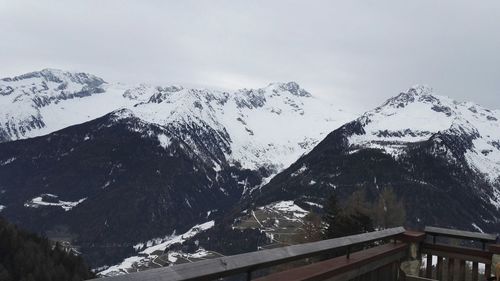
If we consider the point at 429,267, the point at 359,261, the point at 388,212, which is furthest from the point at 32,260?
the point at 359,261

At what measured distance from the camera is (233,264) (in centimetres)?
482

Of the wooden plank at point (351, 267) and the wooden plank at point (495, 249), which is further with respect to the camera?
the wooden plank at point (495, 249)

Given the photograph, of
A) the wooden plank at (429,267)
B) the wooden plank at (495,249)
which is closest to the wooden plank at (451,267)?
the wooden plank at (429,267)

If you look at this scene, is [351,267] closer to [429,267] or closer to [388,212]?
[429,267]

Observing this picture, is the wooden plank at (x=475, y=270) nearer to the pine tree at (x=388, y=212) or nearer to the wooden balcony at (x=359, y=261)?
the wooden balcony at (x=359, y=261)

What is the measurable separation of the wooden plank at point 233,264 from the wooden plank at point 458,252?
2877 mm

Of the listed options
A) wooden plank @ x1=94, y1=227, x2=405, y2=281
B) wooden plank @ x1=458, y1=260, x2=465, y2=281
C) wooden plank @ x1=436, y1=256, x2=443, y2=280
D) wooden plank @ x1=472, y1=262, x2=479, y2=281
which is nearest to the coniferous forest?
wooden plank @ x1=436, y1=256, x2=443, y2=280

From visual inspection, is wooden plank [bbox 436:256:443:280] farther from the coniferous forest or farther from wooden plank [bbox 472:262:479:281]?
the coniferous forest

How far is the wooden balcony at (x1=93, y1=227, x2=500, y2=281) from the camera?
4597 mm

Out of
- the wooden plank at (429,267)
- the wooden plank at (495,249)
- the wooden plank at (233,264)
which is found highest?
the wooden plank at (495,249)

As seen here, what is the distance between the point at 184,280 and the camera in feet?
13.8

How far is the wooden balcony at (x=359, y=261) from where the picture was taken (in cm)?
460

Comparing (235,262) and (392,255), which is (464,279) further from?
(235,262)

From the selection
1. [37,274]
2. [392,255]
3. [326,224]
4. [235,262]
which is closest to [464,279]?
[392,255]
